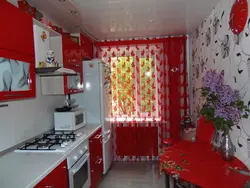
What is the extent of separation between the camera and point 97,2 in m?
2.15

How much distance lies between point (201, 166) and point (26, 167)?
1.40 metres

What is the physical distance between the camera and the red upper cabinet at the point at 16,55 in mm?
1361

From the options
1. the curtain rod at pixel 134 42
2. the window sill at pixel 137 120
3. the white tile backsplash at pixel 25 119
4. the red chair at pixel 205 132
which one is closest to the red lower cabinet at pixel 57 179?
the white tile backsplash at pixel 25 119

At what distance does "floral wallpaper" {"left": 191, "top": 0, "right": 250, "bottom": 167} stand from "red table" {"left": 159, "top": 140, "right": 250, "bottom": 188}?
0.79 ft

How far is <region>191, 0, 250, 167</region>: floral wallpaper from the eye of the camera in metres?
1.65

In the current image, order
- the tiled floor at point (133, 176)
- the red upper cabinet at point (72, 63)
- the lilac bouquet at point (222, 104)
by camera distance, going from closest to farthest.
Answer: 1. the lilac bouquet at point (222, 104)
2. the red upper cabinet at point (72, 63)
3. the tiled floor at point (133, 176)

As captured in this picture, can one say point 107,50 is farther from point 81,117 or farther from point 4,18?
point 4,18

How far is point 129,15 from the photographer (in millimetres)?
2588

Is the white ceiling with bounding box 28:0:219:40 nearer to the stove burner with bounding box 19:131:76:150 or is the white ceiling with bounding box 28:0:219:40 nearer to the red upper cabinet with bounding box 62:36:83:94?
the red upper cabinet with bounding box 62:36:83:94

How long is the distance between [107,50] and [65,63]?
1.54 meters

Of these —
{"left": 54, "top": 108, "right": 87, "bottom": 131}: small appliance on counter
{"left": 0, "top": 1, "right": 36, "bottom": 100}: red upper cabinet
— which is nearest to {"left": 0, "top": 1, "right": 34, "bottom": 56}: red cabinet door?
{"left": 0, "top": 1, "right": 36, "bottom": 100}: red upper cabinet

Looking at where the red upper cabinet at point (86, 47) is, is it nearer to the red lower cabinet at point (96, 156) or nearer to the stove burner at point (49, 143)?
the red lower cabinet at point (96, 156)

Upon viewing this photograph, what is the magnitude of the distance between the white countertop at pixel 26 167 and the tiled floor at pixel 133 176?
1456 millimetres

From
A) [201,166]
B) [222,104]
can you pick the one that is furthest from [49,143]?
[222,104]
